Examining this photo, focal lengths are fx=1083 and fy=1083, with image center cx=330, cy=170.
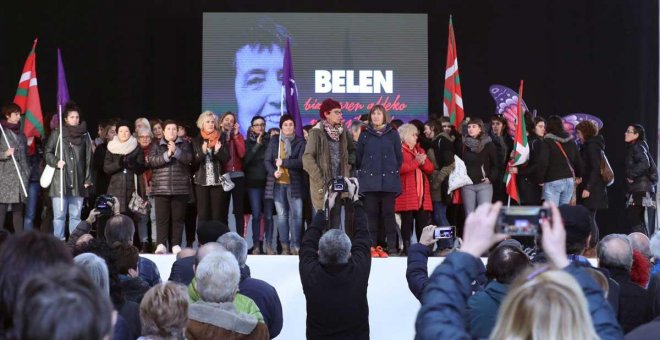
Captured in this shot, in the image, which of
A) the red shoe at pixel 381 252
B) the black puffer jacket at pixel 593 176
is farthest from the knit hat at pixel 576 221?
the black puffer jacket at pixel 593 176

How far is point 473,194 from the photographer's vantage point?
1097cm

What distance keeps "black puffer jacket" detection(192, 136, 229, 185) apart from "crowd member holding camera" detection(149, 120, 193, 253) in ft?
0.25

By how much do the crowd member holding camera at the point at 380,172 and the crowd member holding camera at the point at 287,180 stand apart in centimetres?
71

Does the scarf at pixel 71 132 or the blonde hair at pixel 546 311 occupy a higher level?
the scarf at pixel 71 132

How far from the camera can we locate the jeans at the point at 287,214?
10406 millimetres

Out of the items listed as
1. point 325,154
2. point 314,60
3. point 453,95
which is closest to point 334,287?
point 325,154

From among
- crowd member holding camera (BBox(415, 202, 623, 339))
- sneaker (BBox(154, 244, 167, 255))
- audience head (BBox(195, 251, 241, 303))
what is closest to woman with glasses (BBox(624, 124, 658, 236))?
sneaker (BBox(154, 244, 167, 255))

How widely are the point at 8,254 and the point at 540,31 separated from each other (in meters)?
13.9

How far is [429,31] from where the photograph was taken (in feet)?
52.6

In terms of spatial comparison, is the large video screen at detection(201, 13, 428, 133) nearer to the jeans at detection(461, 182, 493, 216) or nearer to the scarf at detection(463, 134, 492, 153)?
the scarf at detection(463, 134, 492, 153)

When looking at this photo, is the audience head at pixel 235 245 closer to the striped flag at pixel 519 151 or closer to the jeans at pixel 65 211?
the jeans at pixel 65 211

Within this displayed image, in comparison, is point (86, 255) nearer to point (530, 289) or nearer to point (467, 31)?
point (530, 289)

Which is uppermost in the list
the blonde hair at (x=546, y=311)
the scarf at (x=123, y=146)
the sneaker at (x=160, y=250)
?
the scarf at (x=123, y=146)

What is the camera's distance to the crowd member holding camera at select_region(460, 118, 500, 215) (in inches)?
432
